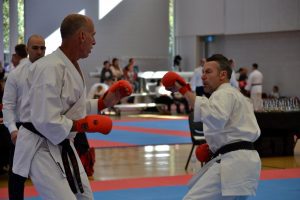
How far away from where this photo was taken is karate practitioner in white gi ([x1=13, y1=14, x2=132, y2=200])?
3418 millimetres

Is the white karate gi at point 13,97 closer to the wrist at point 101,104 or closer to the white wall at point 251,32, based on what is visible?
the wrist at point 101,104

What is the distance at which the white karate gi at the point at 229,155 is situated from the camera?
4.04 metres

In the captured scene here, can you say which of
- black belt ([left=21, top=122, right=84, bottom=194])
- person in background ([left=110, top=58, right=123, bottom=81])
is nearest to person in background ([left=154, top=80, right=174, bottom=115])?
person in background ([left=110, top=58, right=123, bottom=81])

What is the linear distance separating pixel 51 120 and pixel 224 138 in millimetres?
1263

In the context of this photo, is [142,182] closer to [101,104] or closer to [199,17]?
[101,104]

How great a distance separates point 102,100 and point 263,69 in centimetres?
2067

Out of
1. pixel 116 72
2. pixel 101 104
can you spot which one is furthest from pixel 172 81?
pixel 116 72

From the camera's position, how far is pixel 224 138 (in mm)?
4148

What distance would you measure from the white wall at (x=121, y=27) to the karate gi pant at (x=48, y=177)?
19.4 m

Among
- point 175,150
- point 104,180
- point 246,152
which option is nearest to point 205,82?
point 246,152

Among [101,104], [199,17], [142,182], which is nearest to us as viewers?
[101,104]

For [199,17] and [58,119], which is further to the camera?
[199,17]

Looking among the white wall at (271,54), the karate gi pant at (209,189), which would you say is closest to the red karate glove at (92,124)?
the karate gi pant at (209,189)

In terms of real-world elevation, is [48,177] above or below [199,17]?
below
